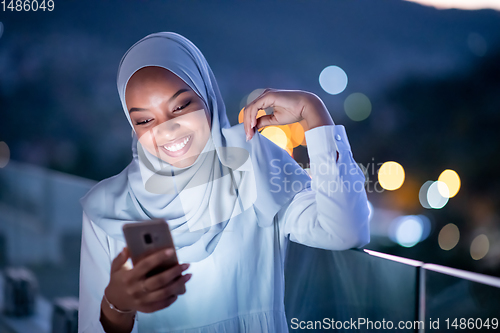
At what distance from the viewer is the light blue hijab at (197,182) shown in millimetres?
565

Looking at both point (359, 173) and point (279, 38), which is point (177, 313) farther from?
point (279, 38)

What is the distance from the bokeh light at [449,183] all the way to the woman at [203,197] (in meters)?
4.21

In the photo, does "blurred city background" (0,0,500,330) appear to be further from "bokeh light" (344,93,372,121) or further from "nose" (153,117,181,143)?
"nose" (153,117,181,143)

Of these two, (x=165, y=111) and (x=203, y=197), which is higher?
(x=165, y=111)

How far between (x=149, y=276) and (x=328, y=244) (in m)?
0.29

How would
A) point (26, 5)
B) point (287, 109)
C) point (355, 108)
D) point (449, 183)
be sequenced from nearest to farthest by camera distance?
point (287, 109)
point (26, 5)
point (355, 108)
point (449, 183)

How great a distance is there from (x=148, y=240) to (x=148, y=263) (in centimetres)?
3

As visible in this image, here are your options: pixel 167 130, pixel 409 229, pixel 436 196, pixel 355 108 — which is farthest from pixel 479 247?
pixel 167 130

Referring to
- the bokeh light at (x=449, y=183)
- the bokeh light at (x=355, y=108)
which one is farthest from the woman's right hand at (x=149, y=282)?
the bokeh light at (x=449, y=183)

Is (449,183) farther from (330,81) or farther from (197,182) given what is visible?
(197,182)

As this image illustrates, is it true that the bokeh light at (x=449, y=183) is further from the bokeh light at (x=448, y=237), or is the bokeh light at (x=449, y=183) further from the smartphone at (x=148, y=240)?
the smartphone at (x=148, y=240)

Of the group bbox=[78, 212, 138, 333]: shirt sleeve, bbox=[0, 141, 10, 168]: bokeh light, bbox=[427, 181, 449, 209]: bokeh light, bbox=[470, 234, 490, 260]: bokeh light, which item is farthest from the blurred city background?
bbox=[470, 234, 490, 260]: bokeh light

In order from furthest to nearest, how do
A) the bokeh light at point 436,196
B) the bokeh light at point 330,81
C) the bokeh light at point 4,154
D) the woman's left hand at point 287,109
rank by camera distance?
the bokeh light at point 436,196 < the bokeh light at point 330,81 < the bokeh light at point 4,154 < the woman's left hand at point 287,109

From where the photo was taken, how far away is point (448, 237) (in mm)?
3926
